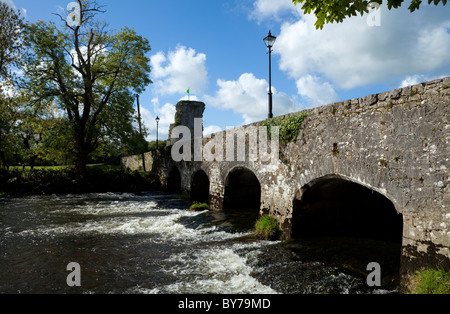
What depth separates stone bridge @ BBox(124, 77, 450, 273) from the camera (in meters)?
4.56

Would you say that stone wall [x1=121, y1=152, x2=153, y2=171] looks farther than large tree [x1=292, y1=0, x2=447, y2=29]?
Yes

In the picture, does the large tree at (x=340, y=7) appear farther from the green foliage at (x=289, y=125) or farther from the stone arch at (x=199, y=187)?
the stone arch at (x=199, y=187)

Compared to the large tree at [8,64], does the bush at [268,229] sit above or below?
below

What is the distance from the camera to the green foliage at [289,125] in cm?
754

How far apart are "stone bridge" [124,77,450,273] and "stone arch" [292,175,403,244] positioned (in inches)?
1.1

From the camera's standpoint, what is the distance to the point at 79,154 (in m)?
21.4

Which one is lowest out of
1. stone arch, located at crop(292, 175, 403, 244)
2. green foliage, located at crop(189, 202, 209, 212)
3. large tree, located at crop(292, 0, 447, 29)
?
green foliage, located at crop(189, 202, 209, 212)

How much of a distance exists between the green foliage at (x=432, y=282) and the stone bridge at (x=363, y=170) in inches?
7.6

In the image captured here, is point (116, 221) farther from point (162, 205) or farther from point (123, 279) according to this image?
point (123, 279)

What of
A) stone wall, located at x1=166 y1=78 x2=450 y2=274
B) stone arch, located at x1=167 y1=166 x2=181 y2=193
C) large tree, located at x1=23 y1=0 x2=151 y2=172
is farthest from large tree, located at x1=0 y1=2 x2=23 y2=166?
stone wall, located at x1=166 y1=78 x2=450 y2=274

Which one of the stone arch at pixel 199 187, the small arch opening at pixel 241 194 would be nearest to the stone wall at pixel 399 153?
the small arch opening at pixel 241 194

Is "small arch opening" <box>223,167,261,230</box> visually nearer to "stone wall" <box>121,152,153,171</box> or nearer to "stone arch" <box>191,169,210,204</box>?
"stone arch" <box>191,169,210,204</box>

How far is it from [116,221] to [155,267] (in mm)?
5207

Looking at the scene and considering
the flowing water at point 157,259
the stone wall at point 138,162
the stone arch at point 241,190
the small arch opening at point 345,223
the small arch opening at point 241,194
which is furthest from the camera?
the stone wall at point 138,162
